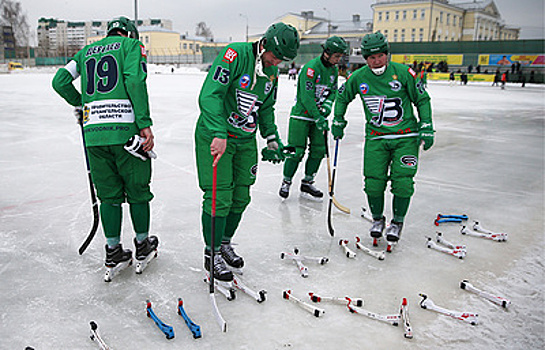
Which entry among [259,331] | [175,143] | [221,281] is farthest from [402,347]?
[175,143]

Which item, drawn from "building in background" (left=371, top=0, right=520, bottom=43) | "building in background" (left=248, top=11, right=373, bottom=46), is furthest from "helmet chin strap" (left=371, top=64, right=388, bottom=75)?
"building in background" (left=248, top=11, right=373, bottom=46)

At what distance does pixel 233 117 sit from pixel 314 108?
2.00 m

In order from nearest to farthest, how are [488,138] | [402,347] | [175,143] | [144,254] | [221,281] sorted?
[402,347]
[221,281]
[144,254]
[175,143]
[488,138]

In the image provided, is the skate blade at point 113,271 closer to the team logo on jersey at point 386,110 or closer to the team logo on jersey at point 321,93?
the team logo on jersey at point 386,110

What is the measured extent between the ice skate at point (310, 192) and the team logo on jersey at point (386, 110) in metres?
1.75

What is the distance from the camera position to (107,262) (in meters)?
3.44

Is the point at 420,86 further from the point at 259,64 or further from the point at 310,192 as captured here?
the point at 310,192

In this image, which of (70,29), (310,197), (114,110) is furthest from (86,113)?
(70,29)

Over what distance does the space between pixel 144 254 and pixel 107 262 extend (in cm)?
29

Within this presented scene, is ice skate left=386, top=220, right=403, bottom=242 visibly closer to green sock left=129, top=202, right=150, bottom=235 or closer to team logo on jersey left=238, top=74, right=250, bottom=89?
team logo on jersey left=238, top=74, right=250, bottom=89

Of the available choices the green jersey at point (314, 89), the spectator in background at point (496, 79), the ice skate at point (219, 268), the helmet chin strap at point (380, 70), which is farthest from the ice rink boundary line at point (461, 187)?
the spectator in background at point (496, 79)

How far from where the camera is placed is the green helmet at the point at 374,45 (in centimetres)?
389

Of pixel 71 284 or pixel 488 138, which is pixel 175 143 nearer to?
pixel 71 284

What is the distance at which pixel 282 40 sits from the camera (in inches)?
119
